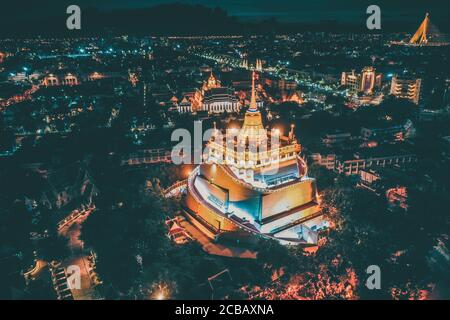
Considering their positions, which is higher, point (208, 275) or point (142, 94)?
point (142, 94)

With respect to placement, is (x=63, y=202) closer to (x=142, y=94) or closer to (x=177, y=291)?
(x=177, y=291)

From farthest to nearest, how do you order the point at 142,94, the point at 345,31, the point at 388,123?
1. the point at 345,31
2. the point at 142,94
3. the point at 388,123

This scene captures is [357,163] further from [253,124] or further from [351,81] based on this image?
[351,81]

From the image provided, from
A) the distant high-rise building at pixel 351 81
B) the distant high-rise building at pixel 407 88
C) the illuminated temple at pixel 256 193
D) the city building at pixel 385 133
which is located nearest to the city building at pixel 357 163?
the city building at pixel 385 133

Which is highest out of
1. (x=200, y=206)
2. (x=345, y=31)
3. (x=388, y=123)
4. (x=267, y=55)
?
(x=345, y=31)

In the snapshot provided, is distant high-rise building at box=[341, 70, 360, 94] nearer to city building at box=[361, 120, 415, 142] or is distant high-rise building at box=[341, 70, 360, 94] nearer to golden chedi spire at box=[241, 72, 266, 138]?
city building at box=[361, 120, 415, 142]

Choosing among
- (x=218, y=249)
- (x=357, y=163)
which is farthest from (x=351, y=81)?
(x=218, y=249)

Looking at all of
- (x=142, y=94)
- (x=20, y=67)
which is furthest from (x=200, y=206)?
(x=20, y=67)
